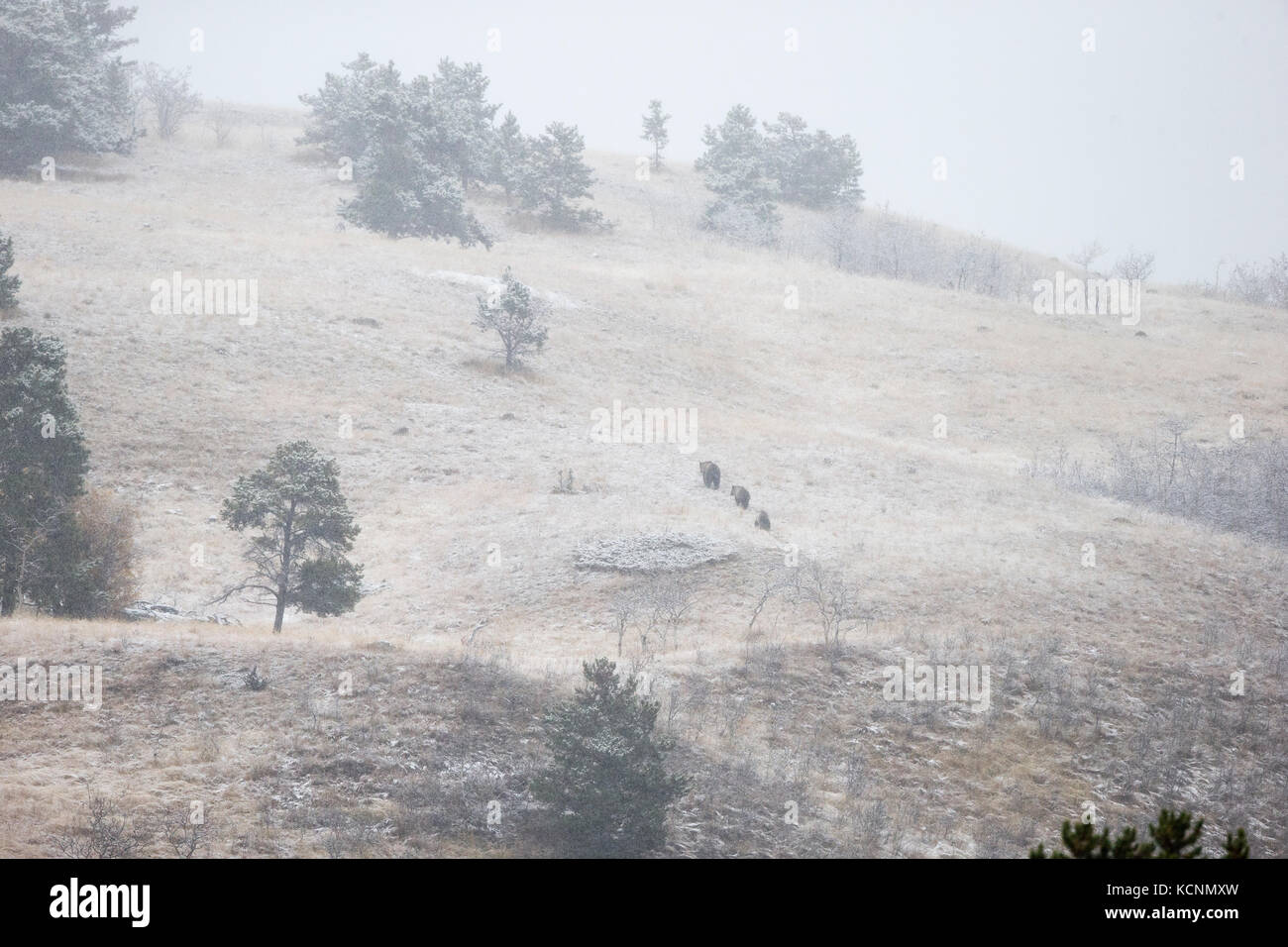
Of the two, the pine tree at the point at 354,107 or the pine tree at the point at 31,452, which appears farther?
the pine tree at the point at 354,107

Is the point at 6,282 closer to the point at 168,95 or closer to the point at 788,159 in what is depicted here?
the point at 168,95

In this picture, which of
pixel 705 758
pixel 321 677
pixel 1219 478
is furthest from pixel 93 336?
pixel 1219 478

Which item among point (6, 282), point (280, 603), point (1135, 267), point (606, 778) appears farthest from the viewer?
point (1135, 267)

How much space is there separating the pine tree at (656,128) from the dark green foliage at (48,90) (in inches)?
1560

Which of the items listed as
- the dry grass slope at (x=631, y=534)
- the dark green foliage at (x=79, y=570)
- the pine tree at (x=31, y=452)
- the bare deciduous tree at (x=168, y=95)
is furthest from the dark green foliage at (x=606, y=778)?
the bare deciduous tree at (x=168, y=95)

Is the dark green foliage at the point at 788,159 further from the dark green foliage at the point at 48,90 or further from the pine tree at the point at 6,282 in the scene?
the pine tree at the point at 6,282

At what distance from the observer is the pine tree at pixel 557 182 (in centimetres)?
6419

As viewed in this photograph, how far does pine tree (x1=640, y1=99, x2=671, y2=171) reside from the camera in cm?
8031

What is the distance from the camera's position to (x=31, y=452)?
61.3ft

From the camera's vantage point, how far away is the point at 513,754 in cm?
1372

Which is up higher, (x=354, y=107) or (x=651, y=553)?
(x=354, y=107)

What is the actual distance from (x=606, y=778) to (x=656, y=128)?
253ft

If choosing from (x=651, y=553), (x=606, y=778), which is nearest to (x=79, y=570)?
(x=606, y=778)
